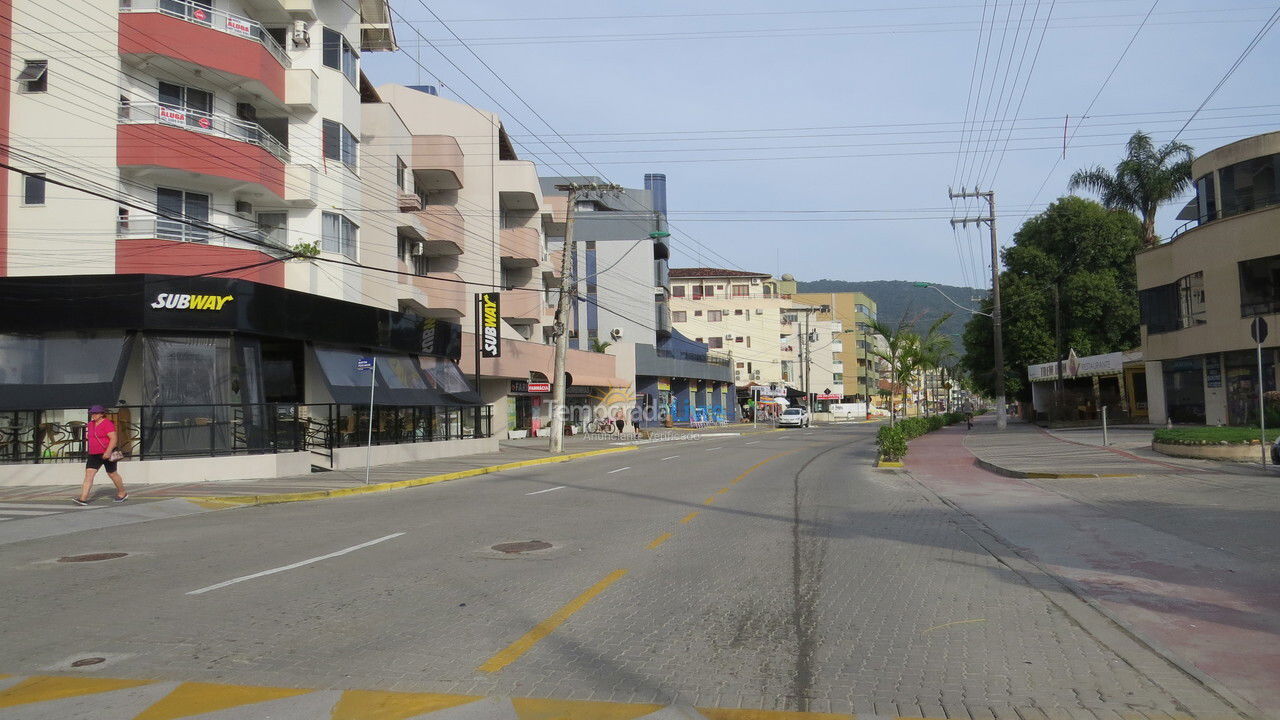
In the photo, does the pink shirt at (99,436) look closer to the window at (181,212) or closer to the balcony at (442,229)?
the window at (181,212)

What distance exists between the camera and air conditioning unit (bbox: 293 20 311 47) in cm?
2834

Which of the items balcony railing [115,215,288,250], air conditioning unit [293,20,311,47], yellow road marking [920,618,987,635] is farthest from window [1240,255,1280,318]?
air conditioning unit [293,20,311,47]

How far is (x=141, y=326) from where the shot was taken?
72.2ft

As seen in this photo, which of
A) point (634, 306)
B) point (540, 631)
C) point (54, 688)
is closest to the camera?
point (54, 688)

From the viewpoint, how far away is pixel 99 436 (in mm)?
16297

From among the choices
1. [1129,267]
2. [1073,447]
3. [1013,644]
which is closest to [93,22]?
[1013,644]

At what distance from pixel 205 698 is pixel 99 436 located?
1321cm

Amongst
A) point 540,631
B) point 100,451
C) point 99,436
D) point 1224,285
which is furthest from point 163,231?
point 1224,285

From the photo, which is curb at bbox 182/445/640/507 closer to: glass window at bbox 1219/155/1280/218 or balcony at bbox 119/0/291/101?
balcony at bbox 119/0/291/101

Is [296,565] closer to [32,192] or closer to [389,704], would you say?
[389,704]

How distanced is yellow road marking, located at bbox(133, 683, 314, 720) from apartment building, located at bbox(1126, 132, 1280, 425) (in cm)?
3164

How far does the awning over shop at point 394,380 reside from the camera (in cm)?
2673

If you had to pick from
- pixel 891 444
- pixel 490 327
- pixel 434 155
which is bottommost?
pixel 891 444

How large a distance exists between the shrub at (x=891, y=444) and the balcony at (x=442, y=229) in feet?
69.0
